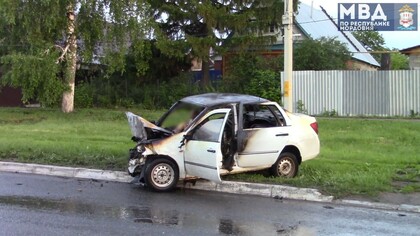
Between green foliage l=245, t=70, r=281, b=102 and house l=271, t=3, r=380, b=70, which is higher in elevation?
house l=271, t=3, r=380, b=70

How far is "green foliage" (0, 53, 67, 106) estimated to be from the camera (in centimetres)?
2088

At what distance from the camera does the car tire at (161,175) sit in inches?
338

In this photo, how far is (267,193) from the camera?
8.58 m

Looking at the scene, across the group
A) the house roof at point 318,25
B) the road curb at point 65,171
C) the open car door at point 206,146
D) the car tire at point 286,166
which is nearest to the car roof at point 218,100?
the open car door at point 206,146

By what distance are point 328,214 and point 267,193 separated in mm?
1484

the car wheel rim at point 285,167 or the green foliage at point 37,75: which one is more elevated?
the green foliage at point 37,75

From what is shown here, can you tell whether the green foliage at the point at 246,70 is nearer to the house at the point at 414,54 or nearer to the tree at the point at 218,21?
the tree at the point at 218,21

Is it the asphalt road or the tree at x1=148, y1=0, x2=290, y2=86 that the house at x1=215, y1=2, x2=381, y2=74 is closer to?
the tree at x1=148, y1=0, x2=290, y2=86

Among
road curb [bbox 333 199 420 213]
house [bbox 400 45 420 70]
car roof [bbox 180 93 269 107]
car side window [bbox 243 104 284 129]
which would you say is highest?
house [bbox 400 45 420 70]

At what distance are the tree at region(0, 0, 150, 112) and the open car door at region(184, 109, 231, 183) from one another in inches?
562

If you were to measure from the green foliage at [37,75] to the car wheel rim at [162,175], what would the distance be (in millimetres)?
14057

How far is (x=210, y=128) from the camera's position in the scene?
28.2 feet

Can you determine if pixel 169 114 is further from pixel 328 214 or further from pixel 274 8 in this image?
pixel 274 8

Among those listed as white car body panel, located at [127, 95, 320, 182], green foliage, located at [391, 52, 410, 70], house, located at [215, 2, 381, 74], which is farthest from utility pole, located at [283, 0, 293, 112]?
green foliage, located at [391, 52, 410, 70]
